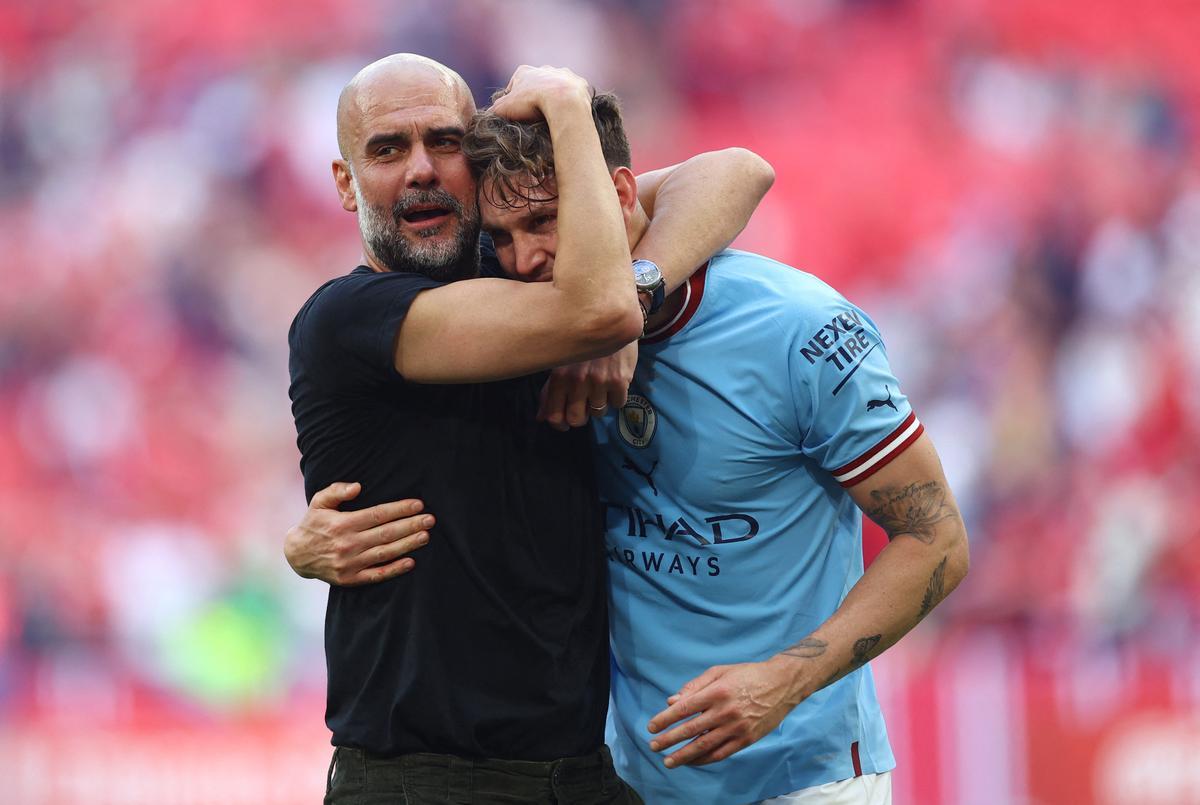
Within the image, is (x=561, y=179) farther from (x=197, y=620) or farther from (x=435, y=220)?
(x=197, y=620)

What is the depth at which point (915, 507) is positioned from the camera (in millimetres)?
2910

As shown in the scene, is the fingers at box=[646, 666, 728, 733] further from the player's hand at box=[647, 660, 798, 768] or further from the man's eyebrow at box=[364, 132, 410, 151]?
the man's eyebrow at box=[364, 132, 410, 151]

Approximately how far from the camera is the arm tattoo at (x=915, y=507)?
291cm

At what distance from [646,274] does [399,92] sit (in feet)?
2.26

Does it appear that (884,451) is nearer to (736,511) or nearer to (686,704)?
(736,511)

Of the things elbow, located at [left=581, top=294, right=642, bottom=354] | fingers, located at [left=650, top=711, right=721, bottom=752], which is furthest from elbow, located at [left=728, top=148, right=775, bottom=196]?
fingers, located at [left=650, top=711, right=721, bottom=752]

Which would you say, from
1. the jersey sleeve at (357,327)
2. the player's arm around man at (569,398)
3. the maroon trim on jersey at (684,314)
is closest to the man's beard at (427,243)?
the jersey sleeve at (357,327)

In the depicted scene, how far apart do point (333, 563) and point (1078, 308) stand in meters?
6.14

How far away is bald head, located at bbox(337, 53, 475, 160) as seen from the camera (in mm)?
3064

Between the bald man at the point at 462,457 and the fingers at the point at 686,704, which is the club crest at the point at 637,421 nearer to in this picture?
the bald man at the point at 462,457

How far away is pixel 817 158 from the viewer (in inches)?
341

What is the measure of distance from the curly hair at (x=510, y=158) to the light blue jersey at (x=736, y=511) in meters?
0.44

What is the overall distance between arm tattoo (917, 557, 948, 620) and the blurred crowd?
462 cm

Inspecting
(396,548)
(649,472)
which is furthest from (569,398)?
(396,548)
